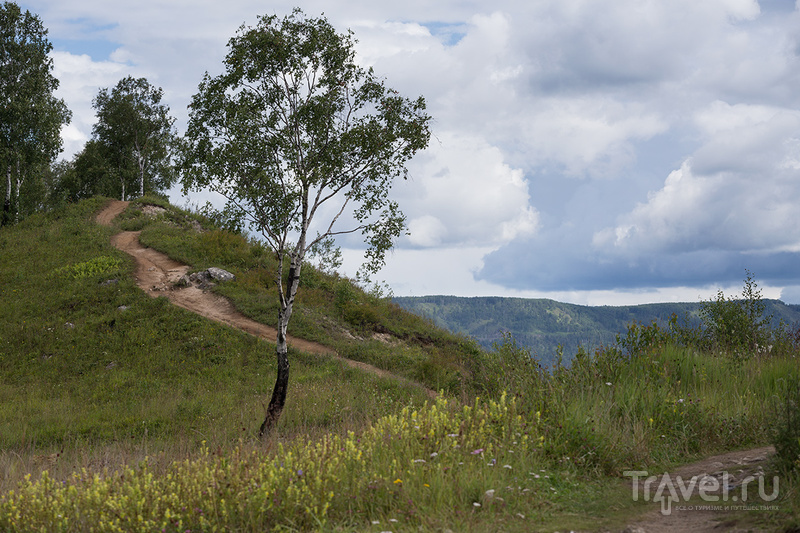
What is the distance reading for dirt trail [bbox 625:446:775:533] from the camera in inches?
223

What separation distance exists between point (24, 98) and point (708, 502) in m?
45.5

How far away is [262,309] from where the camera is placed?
1046 inches

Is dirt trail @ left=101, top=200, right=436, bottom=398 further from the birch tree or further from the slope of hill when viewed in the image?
the birch tree

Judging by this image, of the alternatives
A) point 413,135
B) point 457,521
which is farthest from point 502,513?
point 413,135

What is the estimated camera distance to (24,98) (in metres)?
39.1

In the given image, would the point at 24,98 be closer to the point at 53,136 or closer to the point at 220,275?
the point at 53,136

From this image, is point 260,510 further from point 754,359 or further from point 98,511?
point 754,359

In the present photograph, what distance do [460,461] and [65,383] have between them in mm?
19543

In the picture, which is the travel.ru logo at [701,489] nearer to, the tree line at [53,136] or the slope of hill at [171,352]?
the slope of hill at [171,352]

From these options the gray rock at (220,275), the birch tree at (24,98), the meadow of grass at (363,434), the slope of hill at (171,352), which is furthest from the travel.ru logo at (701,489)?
the birch tree at (24,98)

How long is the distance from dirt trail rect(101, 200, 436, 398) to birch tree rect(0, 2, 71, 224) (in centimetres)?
1013

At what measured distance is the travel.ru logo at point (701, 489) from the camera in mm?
6254

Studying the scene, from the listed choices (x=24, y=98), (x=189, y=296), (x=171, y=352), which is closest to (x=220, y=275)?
(x=189, y=296)

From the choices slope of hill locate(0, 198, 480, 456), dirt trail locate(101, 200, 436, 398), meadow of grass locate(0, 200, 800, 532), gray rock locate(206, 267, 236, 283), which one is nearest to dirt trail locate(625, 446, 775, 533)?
meadow of grass locate(0, 200, 800, 532)
